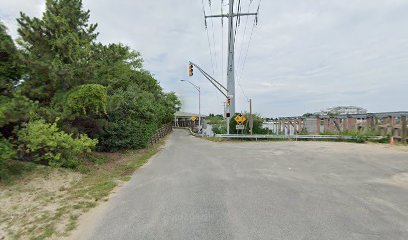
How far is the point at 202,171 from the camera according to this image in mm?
8711

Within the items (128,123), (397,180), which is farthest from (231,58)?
(397,180)

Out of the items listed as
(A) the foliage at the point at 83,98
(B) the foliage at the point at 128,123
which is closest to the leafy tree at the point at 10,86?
(A) the foliage at the point at 83,98

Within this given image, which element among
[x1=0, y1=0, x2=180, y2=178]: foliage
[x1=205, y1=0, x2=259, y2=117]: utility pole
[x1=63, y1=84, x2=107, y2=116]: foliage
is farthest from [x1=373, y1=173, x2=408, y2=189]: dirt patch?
[x1=205, y1=0, x2=259, y2=117]: utility pole

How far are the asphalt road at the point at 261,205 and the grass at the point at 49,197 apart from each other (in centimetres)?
52

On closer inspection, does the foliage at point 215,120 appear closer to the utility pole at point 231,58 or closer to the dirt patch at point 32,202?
the utility pole at point 231,58

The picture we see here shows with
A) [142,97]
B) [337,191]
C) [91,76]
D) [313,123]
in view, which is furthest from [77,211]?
[313,123]

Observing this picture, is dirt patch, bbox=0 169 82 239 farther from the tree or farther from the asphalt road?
the tree

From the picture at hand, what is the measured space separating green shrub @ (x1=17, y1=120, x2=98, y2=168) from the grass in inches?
17.1

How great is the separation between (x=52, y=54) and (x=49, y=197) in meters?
6.69

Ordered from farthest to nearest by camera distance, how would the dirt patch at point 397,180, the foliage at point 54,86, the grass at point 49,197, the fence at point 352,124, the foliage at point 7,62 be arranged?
the fence at point 352,124 → the foliage at point 7,62 → the foliage at point 54,86 → the dirt patch at point 397,180 → the grass at point 49,197

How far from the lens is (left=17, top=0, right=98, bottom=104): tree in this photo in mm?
9297

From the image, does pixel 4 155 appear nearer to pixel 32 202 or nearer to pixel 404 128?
pixel 32 202

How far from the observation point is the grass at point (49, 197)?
4200mm

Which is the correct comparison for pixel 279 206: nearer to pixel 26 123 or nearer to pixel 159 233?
pixel 159 233
